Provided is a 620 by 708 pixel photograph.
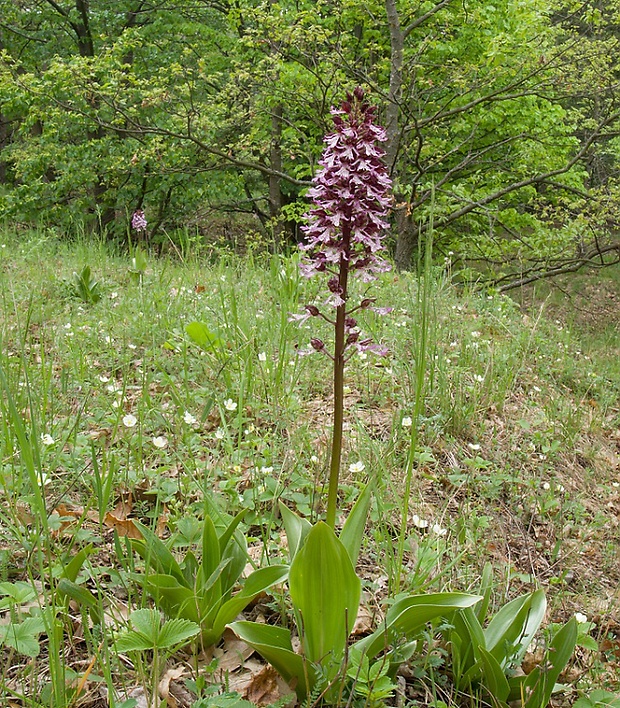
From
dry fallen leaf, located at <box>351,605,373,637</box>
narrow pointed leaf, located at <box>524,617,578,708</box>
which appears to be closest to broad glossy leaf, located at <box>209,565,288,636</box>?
dry fallen leaf, located at <box>351,605,373,637</box>

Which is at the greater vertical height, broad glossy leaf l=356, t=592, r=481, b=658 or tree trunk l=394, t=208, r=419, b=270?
tree trunk l=394, t=208, r=419, b=270

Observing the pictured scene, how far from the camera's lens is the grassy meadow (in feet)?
5.09

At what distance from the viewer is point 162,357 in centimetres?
355

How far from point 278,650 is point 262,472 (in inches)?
34.3

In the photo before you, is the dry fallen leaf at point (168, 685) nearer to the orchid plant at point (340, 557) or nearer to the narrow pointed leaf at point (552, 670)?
the orchid plant at point (340, 557)

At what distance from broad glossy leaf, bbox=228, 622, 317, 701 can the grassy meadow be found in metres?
0.08

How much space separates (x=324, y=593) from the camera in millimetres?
1493

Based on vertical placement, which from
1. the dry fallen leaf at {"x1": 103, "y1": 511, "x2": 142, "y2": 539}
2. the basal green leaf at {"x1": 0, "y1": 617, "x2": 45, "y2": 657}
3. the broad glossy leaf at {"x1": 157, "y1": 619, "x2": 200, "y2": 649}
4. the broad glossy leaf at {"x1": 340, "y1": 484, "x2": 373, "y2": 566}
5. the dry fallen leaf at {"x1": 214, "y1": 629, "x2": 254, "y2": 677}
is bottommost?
the dry fallen leaf at {"x1": 214, "y1": 629, "x2": 254, "y2": 677}

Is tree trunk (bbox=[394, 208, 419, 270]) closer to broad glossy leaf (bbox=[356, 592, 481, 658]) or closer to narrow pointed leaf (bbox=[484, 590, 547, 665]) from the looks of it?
narrow pointed leaf (bbox=[484, 590, 547, 665])

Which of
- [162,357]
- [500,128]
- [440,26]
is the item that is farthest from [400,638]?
[500,128]

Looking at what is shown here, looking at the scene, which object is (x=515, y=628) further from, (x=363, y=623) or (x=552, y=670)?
(x=363, y=623)

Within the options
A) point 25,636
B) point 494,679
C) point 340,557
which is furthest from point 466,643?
point 25,636

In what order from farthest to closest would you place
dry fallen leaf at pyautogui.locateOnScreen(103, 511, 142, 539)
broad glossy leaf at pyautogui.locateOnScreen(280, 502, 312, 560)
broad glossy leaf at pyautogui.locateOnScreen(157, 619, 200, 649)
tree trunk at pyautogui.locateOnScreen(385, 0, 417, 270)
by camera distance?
tree trunk at pyautogui.locateOnScreen(385, 0, 417, 270) < dry fallen leaf at pyautogui.locateOnScreen(103, 511, 142, 539) < broad glossy leaf at pyautogui.locateOnScreen(280, 502, 312, 560) < broad glossy leaf at pyautogui.locateOnScreen(157, 619, 200, 649)

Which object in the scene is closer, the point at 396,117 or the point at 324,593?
the point at 324,593
